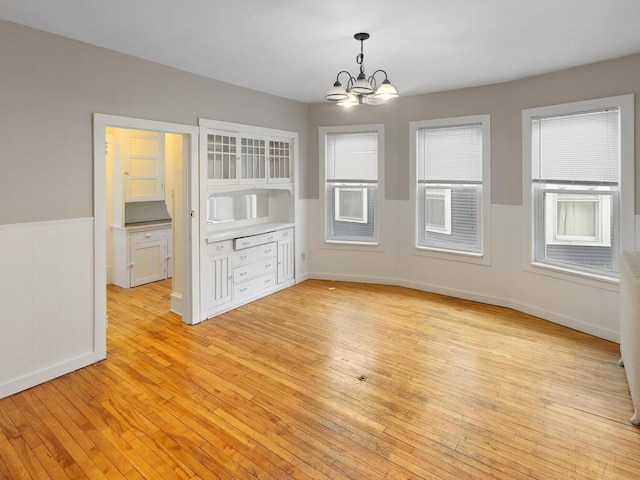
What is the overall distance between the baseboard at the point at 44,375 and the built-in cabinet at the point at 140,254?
2498 millimetres

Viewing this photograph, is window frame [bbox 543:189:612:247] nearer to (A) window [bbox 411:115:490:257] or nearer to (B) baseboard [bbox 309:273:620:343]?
(A) window [bbox 411:115:490:257]

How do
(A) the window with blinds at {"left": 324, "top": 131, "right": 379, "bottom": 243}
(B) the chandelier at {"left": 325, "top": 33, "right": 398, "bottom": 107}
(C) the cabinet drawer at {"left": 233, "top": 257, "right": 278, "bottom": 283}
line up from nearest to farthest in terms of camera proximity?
1. (B) the chandelier at {"left": 325, "top": 33, "right": 398, "bottom": 107}
2. (C) the cabinet drawer at {"left": 233, "top": 257, "right": 278, "bottom": 283}
3. (A) the window with blinds at {"left": 324, "top": 131, "right": 379, "bottom": 243}

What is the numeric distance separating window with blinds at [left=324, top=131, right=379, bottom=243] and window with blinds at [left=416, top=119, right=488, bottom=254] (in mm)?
682

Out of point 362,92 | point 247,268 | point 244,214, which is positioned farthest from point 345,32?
point 244,214

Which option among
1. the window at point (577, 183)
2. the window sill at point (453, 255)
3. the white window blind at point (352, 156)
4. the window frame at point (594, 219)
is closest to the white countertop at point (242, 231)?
the white window blind at point (352, 156)

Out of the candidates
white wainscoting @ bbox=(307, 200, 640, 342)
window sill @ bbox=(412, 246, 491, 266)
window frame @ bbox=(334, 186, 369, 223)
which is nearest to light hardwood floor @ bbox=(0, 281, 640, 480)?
white wainscoting @ bbox=(307, 200, 640, 342)

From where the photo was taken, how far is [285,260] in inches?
222

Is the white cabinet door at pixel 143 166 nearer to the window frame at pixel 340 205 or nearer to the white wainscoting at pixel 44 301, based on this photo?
the white wainscoting at pixel 44 301

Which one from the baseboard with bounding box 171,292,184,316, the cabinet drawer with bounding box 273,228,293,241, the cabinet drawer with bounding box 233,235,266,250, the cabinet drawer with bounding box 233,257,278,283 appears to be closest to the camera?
the baseboard with bounding box 171,292,184,316

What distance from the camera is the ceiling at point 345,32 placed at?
265 cm

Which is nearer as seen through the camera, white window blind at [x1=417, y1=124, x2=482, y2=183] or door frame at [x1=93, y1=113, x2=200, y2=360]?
door frame at [x1=93, y1=113, x2=200, y2=360]

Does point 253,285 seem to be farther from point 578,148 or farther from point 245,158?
point 578,148

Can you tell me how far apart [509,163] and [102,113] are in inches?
167

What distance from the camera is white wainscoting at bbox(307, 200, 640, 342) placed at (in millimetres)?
3959
